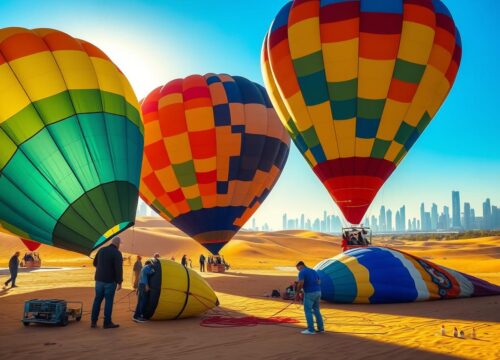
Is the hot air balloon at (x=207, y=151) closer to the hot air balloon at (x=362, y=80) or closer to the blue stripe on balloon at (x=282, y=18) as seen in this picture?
the hot air balloon at (x=362, y=80)

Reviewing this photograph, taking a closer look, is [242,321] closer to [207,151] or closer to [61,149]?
[61,149]

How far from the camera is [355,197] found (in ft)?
51.8

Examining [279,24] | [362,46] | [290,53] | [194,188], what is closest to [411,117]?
[362,46]

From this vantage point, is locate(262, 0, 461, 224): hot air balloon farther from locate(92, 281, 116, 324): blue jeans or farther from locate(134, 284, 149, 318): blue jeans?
locate(92, 281, 116, 324): blue jeans

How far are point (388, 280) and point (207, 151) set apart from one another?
1000cm

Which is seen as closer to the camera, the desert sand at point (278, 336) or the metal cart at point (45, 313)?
the desert sand at point (278, 336)

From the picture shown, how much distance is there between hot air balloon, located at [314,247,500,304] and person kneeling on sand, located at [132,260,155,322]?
446 cm

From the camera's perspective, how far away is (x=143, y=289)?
8227mm

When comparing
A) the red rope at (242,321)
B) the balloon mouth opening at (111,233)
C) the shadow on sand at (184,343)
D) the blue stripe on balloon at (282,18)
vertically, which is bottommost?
the red rope at (242,321)

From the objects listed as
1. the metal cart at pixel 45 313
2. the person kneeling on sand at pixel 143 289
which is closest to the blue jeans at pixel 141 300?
the person kneeling on sand at pixel 143 289

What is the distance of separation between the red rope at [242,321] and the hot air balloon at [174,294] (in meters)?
0.38

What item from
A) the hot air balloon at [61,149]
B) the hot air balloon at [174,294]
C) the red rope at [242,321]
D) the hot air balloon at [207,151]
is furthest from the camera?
the hot air balloon at [207,151]

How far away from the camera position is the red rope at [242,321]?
8.18 metres

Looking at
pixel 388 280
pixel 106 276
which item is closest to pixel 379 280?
pixel 388 280
